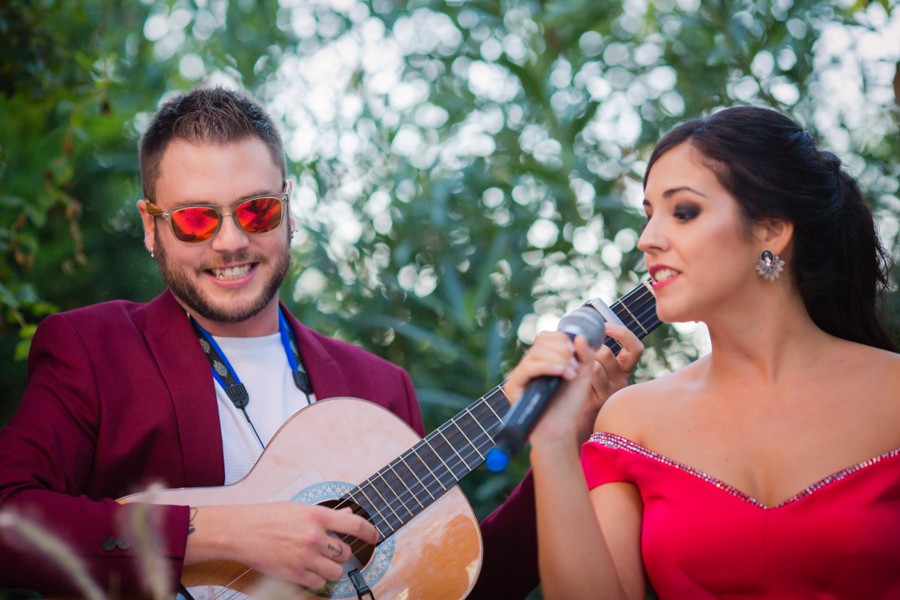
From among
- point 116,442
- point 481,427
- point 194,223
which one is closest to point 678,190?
point 481,427

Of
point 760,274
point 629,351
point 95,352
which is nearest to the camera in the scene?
point 760,274

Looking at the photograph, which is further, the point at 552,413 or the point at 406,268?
the point at 406,268

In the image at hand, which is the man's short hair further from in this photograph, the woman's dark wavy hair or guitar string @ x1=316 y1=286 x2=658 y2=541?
the woman's dark wavy hair

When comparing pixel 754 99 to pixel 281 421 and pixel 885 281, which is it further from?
pixel 281 421

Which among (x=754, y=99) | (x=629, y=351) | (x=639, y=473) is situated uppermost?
(x=754, y=99)

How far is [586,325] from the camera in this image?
1422 millimetres

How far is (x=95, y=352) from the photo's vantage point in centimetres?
214

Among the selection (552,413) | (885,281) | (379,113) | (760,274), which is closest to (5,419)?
(379,113)

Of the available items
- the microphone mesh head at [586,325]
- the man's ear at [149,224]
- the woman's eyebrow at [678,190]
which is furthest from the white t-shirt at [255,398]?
the woman's eyebrow at [678,190]

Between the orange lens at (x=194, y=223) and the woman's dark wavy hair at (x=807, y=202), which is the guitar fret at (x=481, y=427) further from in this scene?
the orange lens at (x=194, y=223)

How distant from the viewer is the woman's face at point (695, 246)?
173 cm

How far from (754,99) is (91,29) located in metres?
3.24

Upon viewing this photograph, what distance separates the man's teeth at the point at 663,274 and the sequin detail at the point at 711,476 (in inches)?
16.9

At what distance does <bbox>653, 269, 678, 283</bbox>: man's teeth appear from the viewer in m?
1.76
